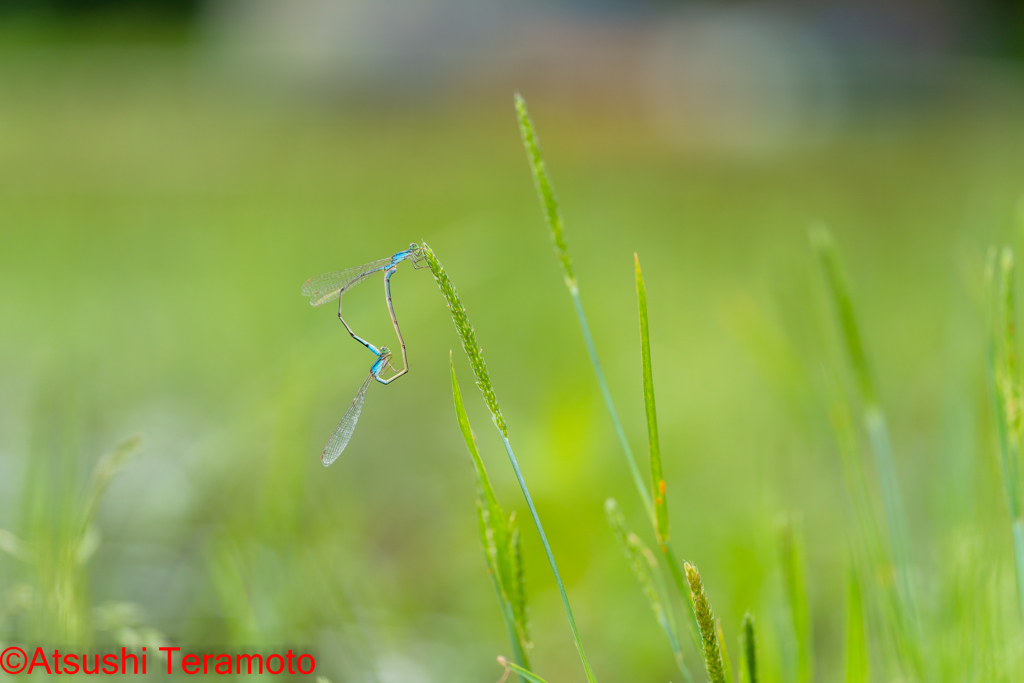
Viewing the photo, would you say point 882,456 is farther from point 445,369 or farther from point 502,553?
point 445,369

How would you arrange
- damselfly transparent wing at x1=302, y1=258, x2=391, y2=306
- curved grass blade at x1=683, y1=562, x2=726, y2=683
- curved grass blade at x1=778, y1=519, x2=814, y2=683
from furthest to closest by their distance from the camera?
damselfly transparent wing at x1=302, y1=258, x2=391, y2=306 < curved grass blade at x1=778, y1=519, x2=814, y2=683 < curved grass blade at x1=683, y1=562, x2=726, y2=683

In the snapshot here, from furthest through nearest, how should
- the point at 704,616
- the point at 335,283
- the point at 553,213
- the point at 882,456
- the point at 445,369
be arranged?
the point at 445,369 < the point at 335,283 < the point at 882,456 < the point at 553,213 < the point at 704,616

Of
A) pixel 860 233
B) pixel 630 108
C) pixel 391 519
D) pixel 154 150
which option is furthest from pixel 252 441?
pixel 630 108

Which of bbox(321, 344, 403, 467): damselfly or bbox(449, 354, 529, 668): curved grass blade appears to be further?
bbox(321, 344, 403, 467): damselfly

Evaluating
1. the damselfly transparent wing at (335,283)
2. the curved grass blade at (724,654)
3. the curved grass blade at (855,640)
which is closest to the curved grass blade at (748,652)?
the curved grass blade at (724,654)

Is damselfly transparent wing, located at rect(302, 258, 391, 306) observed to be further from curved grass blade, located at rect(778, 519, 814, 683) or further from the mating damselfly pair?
curved grass blade, located at rect(778, 519, 814, 683)

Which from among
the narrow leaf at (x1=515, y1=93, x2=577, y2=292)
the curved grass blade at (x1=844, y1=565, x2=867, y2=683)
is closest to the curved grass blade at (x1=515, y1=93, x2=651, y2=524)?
the narrow leaf at (x1=515, y1=93, x2=577, y2=292)

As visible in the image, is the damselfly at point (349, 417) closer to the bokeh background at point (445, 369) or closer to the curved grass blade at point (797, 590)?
the bokeh background at point (445, 369)

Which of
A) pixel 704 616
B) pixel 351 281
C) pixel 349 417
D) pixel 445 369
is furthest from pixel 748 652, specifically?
pixel 445 369
